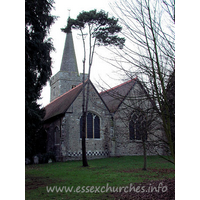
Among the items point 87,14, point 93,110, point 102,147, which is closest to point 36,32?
point 87,14

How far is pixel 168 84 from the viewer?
15.3 feet

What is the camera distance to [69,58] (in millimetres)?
41094

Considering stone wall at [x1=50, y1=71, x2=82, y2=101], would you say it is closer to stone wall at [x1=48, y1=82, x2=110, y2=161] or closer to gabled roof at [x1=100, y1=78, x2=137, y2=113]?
stone wall at [x1=48, y1=82, x2=110, y2=161]

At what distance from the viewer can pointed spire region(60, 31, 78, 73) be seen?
40406 millimetres

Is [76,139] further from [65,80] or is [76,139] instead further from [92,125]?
[65,80]

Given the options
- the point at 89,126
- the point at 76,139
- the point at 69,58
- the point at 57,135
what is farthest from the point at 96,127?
the point at 69,58

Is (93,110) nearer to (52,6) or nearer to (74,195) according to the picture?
(52,6)

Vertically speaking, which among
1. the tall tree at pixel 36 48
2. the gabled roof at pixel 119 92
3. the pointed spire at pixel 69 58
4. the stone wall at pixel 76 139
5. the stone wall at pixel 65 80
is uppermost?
the pointed spire at pixel 69 58

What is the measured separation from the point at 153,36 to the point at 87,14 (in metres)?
14.1

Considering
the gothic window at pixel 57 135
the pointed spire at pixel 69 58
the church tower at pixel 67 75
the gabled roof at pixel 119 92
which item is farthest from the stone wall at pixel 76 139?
the pointed spire at pixel 69 58

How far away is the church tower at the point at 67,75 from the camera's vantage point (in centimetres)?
3809

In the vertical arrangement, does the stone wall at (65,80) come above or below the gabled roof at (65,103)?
above

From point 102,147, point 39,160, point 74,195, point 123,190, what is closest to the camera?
point 74,195

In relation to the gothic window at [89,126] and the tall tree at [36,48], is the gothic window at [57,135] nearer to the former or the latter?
the gothic window at [89,126]
